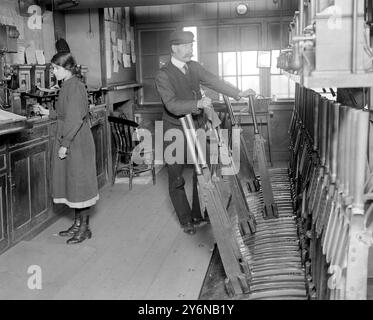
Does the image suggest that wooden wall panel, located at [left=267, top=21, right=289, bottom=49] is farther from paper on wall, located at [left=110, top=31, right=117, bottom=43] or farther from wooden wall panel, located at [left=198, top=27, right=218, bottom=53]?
paper on wall, located at [left=110, top=31, right=117, bottom=43]

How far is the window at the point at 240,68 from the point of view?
8.48 m

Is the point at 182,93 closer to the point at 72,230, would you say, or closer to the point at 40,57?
the point at 72,230

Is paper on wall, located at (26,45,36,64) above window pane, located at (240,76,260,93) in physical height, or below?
above

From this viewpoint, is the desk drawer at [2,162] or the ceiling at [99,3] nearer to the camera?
the desk drawer at [2,162]

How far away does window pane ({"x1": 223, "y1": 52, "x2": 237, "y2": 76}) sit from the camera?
852 cm

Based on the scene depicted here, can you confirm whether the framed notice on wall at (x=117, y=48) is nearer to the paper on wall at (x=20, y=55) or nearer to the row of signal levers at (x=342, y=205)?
the paper on wall at (x=20, y=55)

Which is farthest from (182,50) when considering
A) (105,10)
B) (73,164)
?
(105,10)

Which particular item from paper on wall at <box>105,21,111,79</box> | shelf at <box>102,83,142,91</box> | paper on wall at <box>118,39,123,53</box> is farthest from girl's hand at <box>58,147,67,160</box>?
paper on wall at <box>118,39,123,53</box>

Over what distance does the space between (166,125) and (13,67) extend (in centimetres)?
160

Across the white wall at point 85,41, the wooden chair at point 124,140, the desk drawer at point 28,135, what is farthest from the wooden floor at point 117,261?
the white wall at point 85,41

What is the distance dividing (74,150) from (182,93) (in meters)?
1.03

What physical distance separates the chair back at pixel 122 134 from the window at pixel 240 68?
2.33 metres
